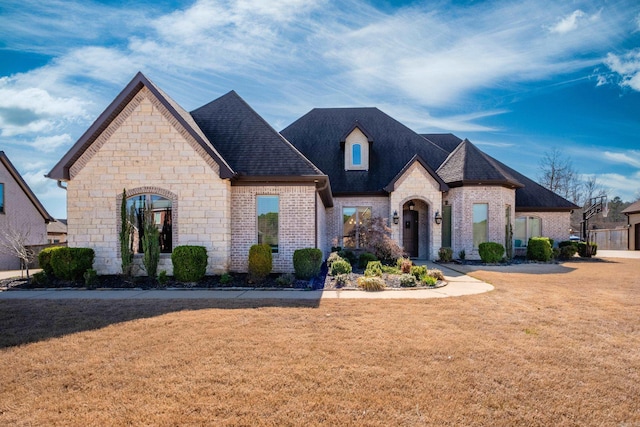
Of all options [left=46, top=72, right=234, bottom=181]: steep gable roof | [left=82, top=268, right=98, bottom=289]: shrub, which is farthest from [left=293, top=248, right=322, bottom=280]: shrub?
[left=82, top=268, right=98, bottom=289]: shrub

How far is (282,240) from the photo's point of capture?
11273mm

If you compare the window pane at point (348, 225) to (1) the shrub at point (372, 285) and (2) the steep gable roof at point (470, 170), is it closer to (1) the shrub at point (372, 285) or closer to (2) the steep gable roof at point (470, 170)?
(2) the steep gable roof at point (470, 170)

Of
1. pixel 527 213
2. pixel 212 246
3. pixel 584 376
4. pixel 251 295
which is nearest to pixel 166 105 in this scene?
pixel 212 246

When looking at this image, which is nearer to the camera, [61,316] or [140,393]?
[140,393]

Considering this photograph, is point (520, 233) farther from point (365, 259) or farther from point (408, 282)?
point (408, 282)

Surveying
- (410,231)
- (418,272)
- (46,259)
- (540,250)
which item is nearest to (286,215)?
(418,272)

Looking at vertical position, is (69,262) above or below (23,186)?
below

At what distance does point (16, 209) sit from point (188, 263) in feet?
54.9

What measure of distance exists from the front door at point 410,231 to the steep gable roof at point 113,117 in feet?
34.7

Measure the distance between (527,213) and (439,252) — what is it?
7600 mm

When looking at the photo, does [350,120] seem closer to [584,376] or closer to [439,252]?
[439,252]

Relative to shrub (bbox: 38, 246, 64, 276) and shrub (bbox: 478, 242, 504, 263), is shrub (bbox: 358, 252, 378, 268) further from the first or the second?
shrub (bbox: 38, 246, 64, 276)

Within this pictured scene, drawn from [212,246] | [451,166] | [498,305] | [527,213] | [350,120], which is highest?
[350,120]

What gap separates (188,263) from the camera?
9.56 metres
